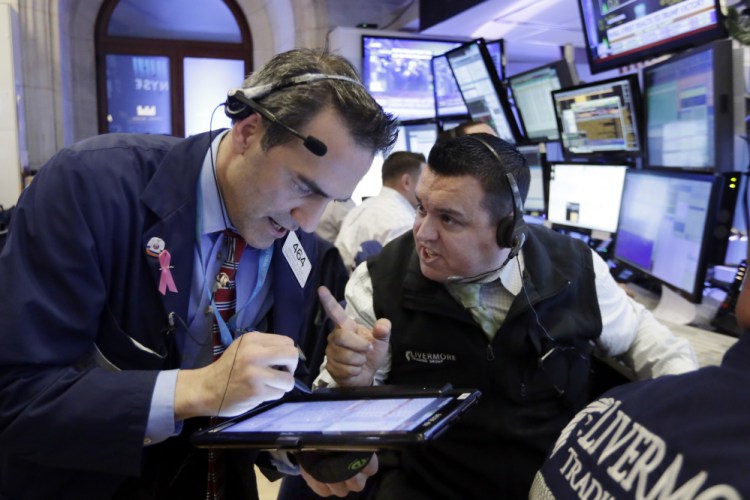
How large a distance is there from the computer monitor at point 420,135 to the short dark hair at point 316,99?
442 cm

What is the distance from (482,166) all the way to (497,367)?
0.48 m

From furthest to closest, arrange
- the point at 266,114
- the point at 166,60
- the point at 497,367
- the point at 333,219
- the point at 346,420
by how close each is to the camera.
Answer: the point at 166,60
the point at 333,219
the point at 497,367
the point at 266,114
the point at 346,420

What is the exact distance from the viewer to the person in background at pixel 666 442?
68 centimetres

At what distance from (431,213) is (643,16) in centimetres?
189

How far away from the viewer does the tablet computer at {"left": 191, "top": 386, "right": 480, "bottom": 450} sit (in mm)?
875

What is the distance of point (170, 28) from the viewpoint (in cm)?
778

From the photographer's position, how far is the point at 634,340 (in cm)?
172

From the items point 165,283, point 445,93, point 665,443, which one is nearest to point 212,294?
point 165,283

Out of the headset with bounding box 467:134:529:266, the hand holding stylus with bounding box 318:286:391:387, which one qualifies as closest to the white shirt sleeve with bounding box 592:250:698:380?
the headset with bounding box 467:134:529:266

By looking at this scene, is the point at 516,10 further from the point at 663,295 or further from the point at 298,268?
the point at 298,268

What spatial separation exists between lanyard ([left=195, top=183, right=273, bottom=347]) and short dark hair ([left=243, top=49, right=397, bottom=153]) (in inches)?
8.4

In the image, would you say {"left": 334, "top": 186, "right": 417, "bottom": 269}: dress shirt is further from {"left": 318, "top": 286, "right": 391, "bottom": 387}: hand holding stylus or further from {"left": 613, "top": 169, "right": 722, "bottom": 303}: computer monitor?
{"left": 318, "top": 286, "right": 391, "bottom": 387}: hand holding stylus

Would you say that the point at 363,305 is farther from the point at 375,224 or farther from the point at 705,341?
the point at 375,224

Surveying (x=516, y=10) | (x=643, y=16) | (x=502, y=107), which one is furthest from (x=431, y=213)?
(x=516, y=10)
